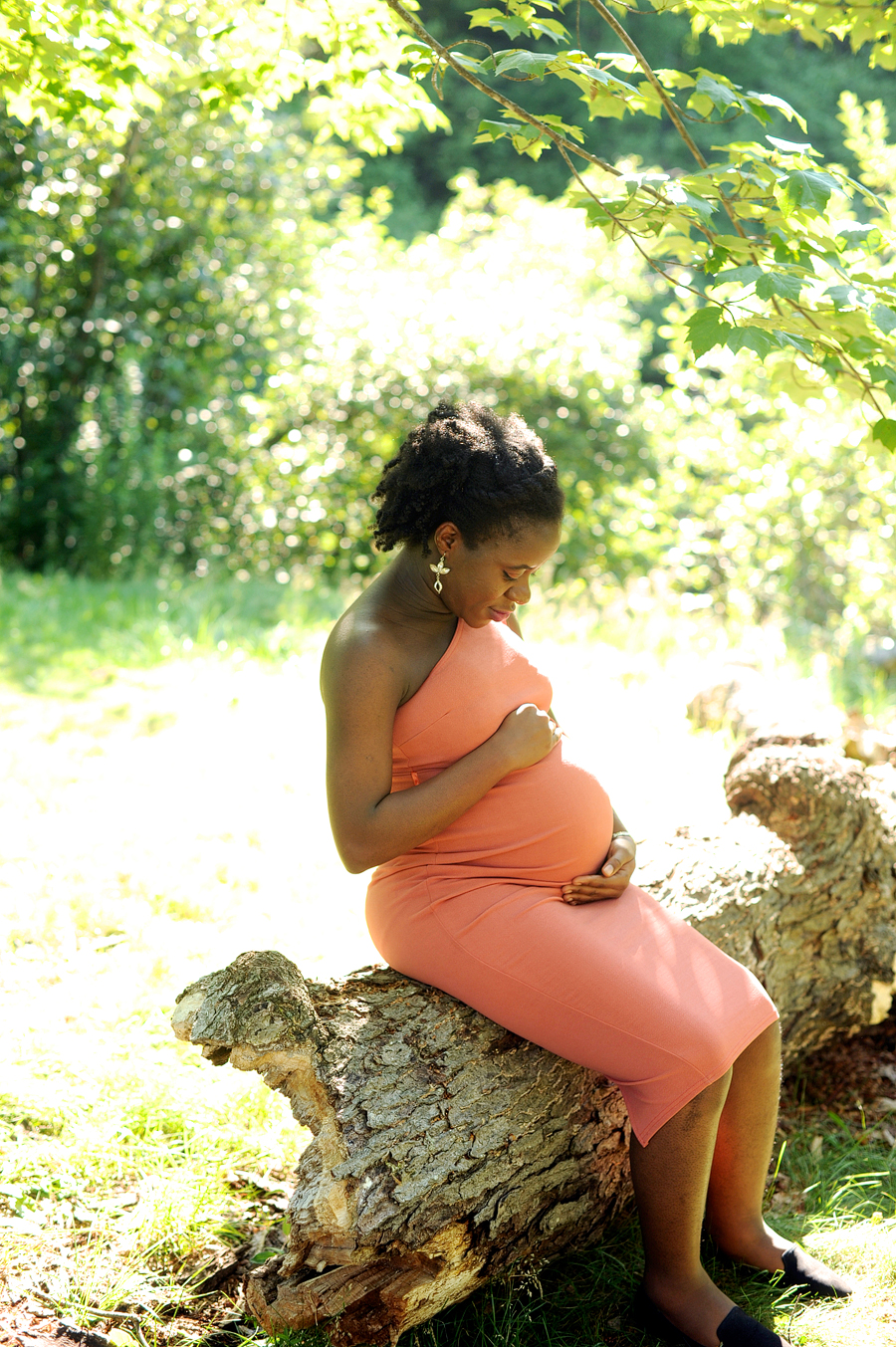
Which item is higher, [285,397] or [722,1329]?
[722,1329]

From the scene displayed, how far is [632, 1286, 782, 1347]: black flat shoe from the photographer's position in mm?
1940

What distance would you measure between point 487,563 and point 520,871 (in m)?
0.63

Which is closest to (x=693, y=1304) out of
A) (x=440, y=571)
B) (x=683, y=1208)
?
(x=683, y=1208)

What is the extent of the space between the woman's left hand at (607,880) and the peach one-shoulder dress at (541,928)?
0.02 m

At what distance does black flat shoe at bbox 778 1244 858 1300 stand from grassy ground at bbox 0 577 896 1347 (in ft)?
0.13

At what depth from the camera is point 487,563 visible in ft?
7.01

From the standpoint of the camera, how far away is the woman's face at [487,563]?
2.13 m

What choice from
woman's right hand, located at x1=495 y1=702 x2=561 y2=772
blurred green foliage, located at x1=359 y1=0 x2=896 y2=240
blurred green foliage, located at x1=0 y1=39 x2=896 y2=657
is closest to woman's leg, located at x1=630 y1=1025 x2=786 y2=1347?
woman's right hand, located at x1=495 y1=702 x2=561 y2=772

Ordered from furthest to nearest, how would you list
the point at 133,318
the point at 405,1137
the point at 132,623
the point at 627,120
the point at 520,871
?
the point at 627,120 → the point at 133,318 → the point at 132,623 → the point at 520,871 → the point at 405,1137

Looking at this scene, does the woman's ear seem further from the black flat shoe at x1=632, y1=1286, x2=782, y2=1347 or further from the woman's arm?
the black flat shoe at x1=632, y1=1286, x2=782, y2=1347

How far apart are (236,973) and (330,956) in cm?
123

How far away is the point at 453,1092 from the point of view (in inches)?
81.4

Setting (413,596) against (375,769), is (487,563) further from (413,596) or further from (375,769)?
(375,769)

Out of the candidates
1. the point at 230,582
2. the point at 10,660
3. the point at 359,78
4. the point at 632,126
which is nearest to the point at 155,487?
the point at 230,582
